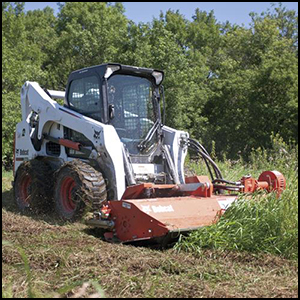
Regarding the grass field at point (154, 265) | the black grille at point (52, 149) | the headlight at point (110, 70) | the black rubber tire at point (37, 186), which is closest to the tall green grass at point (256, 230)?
the grass field at point (154, 265)

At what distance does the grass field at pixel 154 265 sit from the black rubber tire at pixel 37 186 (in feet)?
4.86

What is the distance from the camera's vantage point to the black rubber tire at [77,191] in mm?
7191

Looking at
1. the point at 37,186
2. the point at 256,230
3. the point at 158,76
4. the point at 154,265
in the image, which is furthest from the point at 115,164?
the point at 154,265

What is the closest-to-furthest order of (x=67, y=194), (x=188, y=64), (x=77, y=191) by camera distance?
(x=77, y=191) → (x=67, y=194) → (x=188, y=64)

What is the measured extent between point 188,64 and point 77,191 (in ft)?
62.9

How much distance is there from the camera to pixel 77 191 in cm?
734

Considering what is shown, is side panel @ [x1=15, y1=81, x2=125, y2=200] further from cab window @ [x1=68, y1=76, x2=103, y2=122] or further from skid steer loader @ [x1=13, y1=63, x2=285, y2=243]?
cab window @ [x1=68, y1=76, x2=103, y2=122]

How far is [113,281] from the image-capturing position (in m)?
4.45

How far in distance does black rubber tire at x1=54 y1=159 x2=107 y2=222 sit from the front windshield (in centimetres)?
99

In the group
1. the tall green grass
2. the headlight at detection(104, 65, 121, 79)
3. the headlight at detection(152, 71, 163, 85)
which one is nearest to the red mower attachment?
the tall green grass

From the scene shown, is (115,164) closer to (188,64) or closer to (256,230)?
(256,230)

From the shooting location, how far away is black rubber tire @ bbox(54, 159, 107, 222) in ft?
23.6

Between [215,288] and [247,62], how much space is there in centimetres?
2598

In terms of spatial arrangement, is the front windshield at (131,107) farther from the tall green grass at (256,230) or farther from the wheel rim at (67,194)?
the tall green grass at (256,230)
